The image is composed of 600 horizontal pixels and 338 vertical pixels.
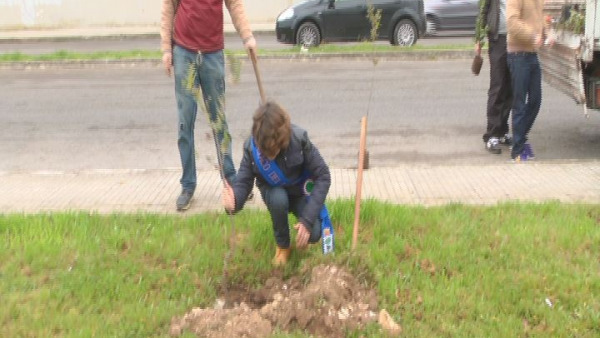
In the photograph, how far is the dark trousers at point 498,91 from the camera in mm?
6934

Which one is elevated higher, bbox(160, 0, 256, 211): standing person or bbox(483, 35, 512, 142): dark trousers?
bbox(160, 0, 256, 211): standing person

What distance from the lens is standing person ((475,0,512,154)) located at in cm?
684

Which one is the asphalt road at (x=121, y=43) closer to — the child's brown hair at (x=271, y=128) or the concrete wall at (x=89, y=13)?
the concrete wall at (x=89, y=13)

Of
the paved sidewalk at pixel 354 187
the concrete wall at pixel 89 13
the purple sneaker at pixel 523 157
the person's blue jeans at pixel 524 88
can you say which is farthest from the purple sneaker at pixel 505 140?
the concrete wall at pixel 89 13

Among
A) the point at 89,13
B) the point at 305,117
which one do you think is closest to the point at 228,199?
the point at 305,117

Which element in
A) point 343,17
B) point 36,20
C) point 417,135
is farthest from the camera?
point 36,20

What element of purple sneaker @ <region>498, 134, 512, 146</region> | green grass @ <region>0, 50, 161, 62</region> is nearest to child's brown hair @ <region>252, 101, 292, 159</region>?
purple sneaker @ <region>498, 134, 512, 146</region>

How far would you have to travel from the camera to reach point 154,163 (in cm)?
710

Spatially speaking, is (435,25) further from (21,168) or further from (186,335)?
(186,335)

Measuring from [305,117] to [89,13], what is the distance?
2002 centimetres

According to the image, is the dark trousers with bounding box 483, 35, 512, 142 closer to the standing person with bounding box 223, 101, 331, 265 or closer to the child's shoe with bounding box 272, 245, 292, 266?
the standing person with bounding box 223, 101, 331, 265

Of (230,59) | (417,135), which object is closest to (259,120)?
(230,59)

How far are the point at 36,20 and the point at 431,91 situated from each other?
20353 millimetres

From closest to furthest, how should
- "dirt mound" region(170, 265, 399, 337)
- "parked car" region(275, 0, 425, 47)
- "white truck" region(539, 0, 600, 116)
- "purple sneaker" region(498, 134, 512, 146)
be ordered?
"dirt mound" region(170, 265, 399, 337) < "white truck" region(539, 0, 600, 116) < "purple sneaker" region(498, 134, 512, 146) < "parked car" region(275, 0, 425, 47)
